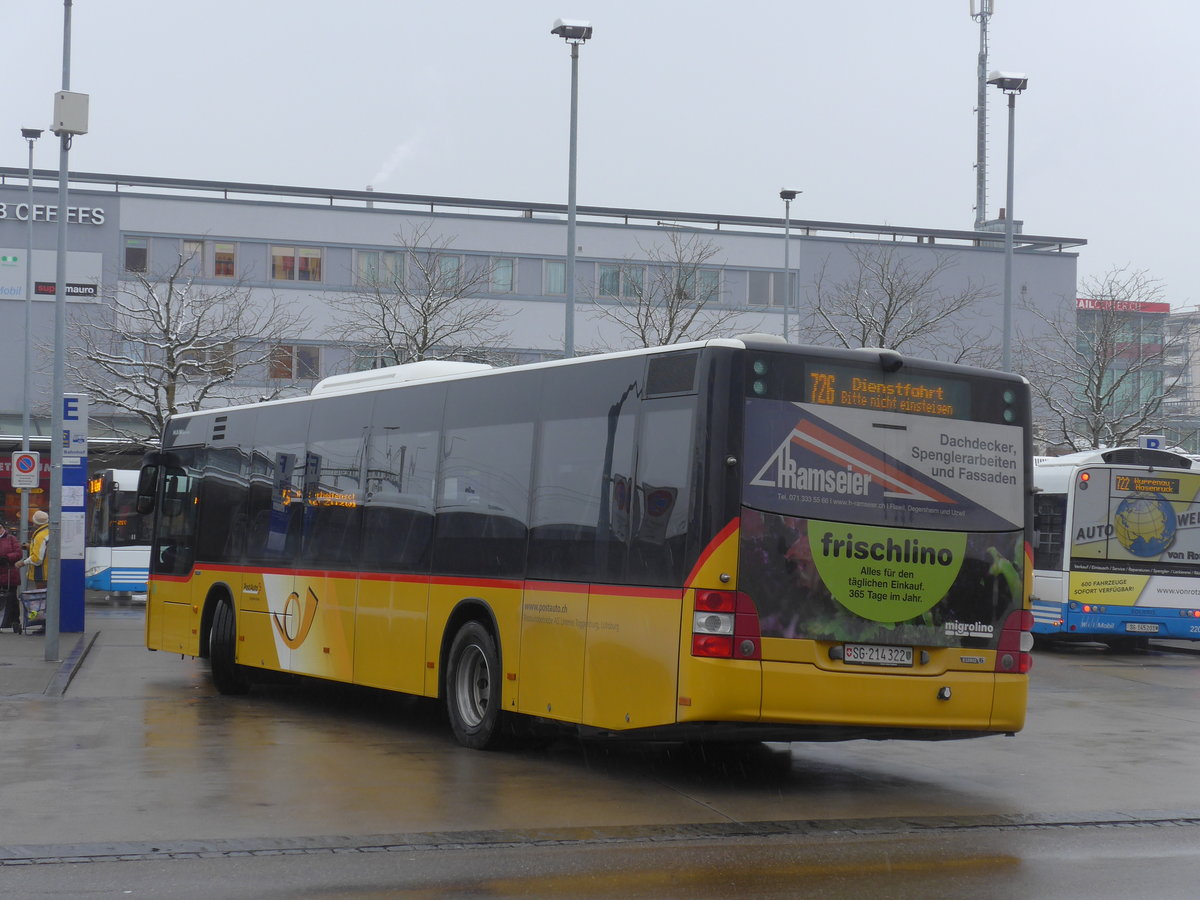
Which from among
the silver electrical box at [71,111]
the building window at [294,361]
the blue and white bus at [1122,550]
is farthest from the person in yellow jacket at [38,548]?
the building window at [294,361]

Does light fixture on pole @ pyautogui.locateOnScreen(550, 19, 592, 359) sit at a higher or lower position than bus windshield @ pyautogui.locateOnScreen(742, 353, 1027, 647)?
higher

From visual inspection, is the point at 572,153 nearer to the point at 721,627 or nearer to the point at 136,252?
the point at 721,627

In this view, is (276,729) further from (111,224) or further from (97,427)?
(111,224)

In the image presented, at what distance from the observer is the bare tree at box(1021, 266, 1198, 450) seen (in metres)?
41.0

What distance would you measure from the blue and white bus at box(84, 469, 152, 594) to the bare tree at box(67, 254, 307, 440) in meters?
1.88

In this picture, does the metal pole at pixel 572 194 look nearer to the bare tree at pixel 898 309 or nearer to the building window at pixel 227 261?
the bare tree at pixel 898 309

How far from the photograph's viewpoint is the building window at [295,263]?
5250 centimetres

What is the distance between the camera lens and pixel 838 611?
1041cm

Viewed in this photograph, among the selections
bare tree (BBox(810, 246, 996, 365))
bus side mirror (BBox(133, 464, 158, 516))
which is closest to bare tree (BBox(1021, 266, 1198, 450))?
bare tree (BBox(810, 246, 996, 365))

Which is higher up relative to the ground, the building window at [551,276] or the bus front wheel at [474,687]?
the building window at [551,276]

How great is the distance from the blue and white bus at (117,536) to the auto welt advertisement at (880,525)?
2980 cm

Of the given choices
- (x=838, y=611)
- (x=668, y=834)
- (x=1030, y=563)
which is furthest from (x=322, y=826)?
(x=1030, y=563)

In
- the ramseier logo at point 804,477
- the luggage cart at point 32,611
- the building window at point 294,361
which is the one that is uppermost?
the building window at point 294,361

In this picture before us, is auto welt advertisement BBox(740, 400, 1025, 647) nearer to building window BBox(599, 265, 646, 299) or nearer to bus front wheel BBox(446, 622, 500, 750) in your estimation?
bus front wheel BBox(446, 622, 500, 750)
